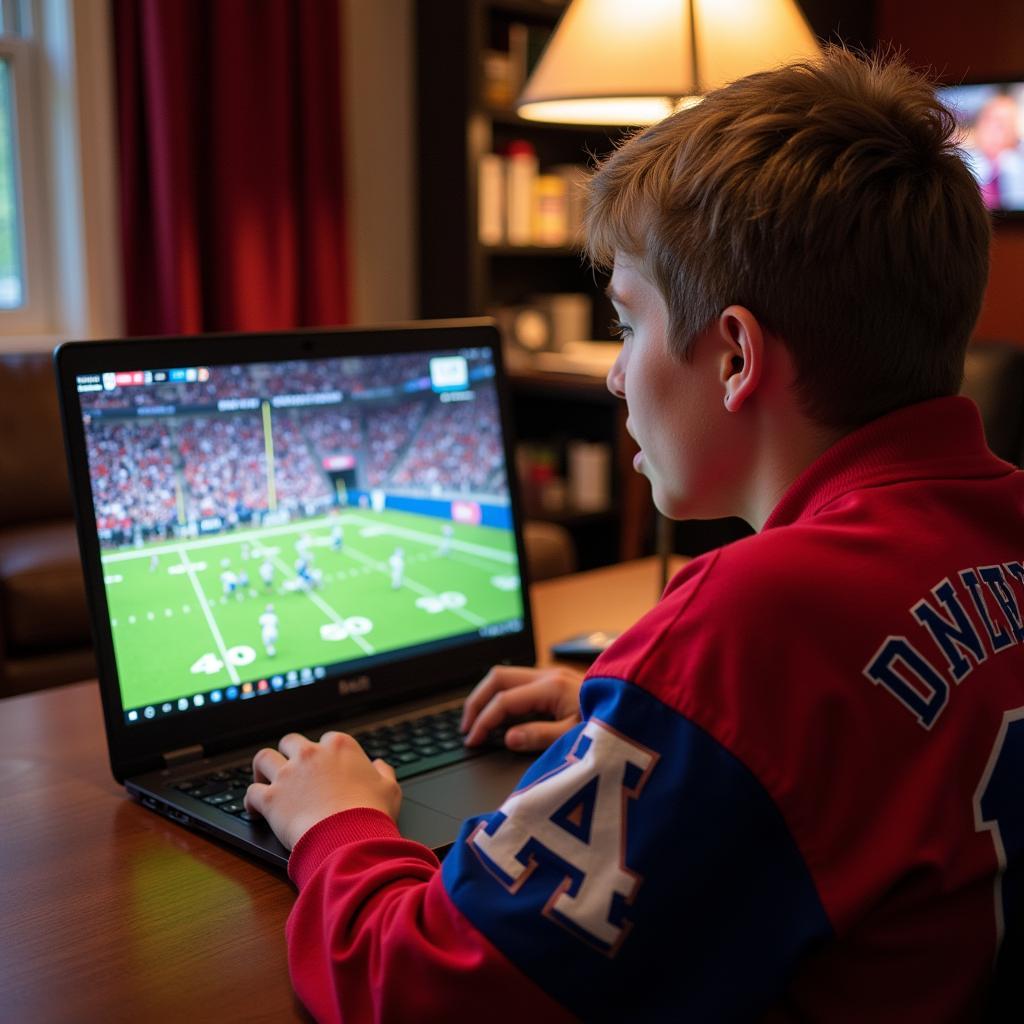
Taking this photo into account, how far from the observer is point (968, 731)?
25.4 inches

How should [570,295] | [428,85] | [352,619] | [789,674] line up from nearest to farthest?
[789,674] < [352,619] < [428,85] < [570,295]

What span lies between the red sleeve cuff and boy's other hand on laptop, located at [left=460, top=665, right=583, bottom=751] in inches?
10.3

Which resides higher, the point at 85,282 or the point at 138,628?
the point at 85,282

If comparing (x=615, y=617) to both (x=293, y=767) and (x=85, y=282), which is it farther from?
(x=85, y=282)

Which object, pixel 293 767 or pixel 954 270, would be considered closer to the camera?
pixel 954 270

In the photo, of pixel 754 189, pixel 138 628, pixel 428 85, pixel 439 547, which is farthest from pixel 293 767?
pixel 428 85

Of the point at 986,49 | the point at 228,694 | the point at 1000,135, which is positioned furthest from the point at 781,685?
the point at 986,49

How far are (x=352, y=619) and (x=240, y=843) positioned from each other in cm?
31

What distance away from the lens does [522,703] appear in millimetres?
1110

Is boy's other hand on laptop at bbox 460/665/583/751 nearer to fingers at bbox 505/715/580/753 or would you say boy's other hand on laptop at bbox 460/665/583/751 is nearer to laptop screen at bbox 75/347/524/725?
fingers at bbox 505/715/580/753

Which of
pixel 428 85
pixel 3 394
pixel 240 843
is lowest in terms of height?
pixel 240 843

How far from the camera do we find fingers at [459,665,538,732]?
1121 mm

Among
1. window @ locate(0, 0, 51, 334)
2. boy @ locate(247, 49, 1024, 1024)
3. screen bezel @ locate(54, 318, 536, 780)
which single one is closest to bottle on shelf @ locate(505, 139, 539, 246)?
window @ locate(0, 0, 51, 334)

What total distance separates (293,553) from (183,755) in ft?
0.67
